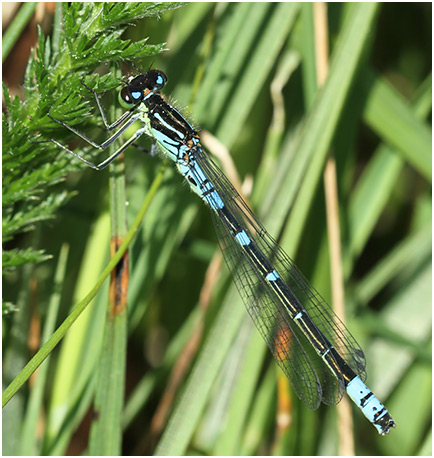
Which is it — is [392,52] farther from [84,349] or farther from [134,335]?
[84,349]

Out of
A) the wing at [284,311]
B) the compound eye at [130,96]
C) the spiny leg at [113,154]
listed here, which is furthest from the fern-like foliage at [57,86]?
the wing at [284,311]

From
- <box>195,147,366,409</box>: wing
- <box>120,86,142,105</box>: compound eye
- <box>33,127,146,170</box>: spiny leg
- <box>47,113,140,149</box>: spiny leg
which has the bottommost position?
<box>195,147,366,409</box>: wing

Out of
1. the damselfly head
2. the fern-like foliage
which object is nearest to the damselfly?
the damselfly head

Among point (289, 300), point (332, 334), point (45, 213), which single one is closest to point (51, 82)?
point (45, 213)

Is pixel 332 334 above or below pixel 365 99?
below

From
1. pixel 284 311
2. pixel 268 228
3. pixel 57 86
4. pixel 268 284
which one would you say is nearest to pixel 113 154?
pixel 57 86

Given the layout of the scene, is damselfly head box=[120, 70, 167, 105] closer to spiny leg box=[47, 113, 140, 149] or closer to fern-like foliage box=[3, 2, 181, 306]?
spiny leg box=[47, 113, 140, 149]
